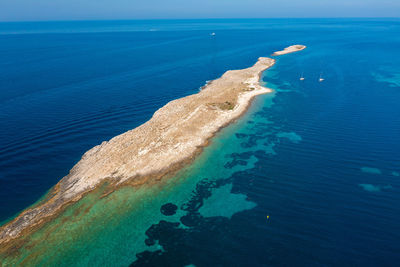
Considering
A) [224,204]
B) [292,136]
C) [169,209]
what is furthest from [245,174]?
[292,136]

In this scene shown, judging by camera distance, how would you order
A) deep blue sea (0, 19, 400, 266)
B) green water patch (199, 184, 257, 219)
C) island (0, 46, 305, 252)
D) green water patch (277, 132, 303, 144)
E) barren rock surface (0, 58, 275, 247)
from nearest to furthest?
deep blue sea (0, 19, 400, 266) < green water patch (199, 184, 257, 219) < island (0, 46, 305, 252) < barren rock surface (0, 58, 275, 247) < green water patch (277, 132, 303, 144)

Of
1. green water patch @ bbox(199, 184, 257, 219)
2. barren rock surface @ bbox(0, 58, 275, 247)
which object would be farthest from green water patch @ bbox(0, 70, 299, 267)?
barren rock surface @ bbox(0, 58, 275, 247)

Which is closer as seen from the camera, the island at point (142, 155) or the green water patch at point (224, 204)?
the green water patch at point (224, 204)

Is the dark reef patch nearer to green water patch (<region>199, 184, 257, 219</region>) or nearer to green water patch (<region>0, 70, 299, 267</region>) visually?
green water patch (<region>0, 70, 299, 267</region>)

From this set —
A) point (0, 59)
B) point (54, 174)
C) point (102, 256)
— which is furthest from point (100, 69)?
point (102, 256)

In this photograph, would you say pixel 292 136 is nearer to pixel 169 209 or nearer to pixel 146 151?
pixel 146 151

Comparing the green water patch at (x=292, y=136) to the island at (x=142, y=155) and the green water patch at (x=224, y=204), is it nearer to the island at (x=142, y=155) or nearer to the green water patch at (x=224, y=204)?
the island at (x=142, y=155)

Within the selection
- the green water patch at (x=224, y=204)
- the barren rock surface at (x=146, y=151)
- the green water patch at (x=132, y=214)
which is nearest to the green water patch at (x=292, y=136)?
the green water patch at (x=132, y=214)

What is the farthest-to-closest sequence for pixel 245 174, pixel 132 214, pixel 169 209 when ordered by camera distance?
pixel 245 174 → pixel 169 209 → pixel 132 214
